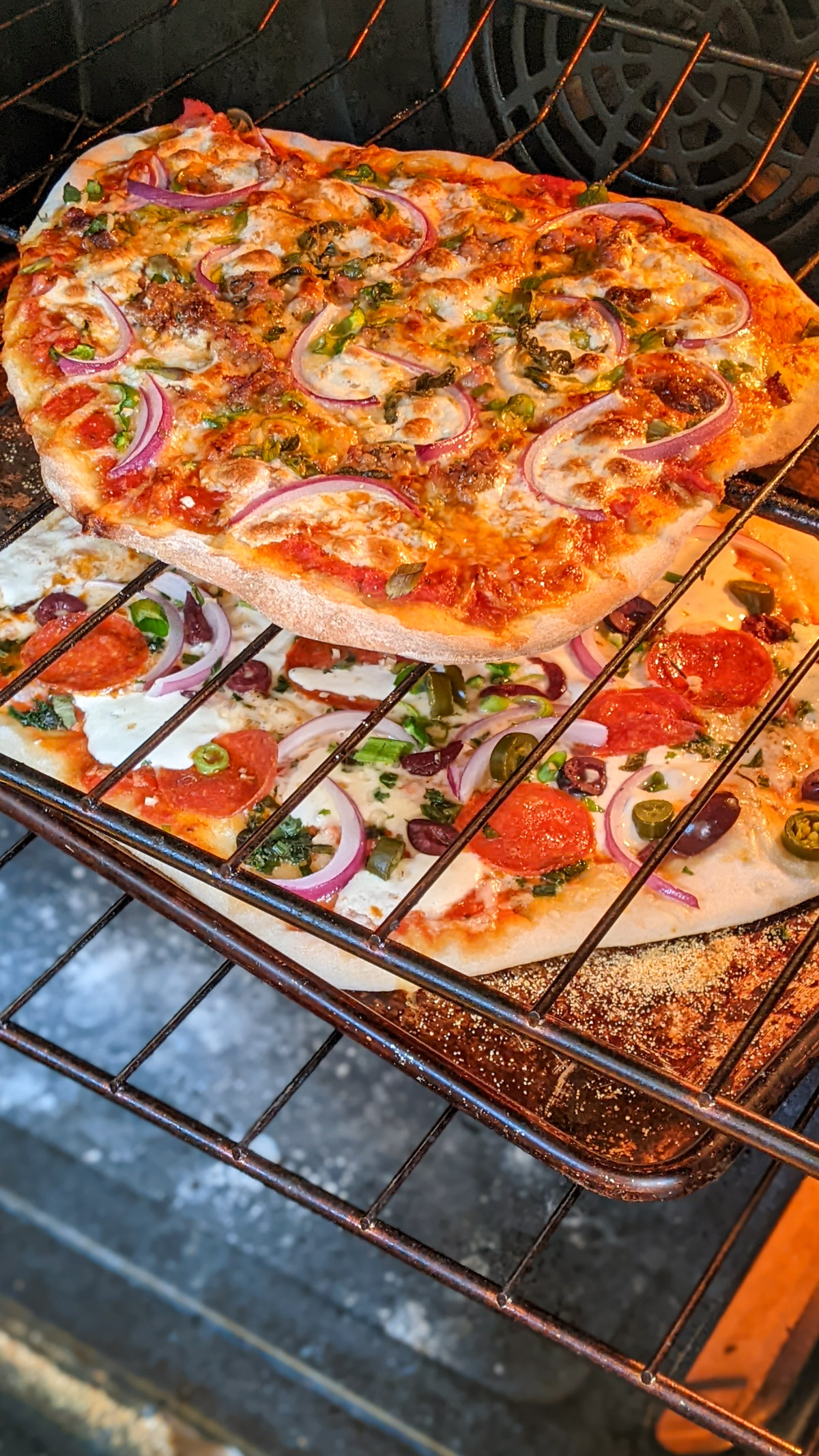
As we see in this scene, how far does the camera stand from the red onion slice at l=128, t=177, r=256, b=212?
7.96 ft

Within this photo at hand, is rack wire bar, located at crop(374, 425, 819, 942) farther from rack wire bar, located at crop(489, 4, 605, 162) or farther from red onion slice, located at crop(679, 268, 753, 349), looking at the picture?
rack wire bar, located at crop(489, 4, 605, 162)

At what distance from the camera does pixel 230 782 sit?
215 cm

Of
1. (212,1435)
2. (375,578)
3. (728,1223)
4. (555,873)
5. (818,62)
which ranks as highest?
(818,62)

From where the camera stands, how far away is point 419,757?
2.18 metres

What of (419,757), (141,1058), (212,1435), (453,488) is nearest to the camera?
(141,1058)

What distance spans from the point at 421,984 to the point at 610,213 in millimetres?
1611

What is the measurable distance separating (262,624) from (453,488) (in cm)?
51

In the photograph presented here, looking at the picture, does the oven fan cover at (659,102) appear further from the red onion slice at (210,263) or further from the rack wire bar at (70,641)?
the rack wire bar at (70,641)

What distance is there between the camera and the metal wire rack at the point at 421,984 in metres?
1.34

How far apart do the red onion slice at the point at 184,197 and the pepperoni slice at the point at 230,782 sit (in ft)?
3.26

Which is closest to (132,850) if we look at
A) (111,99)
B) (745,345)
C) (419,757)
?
(419,757)

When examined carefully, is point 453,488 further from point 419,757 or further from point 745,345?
point 745,345

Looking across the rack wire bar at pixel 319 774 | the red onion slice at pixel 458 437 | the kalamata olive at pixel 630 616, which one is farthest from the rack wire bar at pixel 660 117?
the rack wire bar at pixel 319 774

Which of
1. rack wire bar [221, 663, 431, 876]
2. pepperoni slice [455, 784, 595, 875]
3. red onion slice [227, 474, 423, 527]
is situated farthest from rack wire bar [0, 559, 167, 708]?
pepperoni slice [455, 784, 595, 875]
